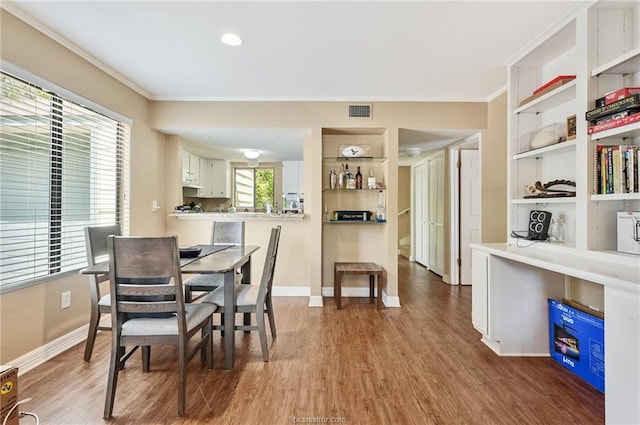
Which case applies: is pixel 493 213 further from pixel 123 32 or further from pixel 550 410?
pixel 123 32

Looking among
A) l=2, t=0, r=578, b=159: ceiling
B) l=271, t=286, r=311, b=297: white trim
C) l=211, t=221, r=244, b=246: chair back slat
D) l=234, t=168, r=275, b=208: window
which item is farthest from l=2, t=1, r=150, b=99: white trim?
l=234, t=168, r=275, b=208: window

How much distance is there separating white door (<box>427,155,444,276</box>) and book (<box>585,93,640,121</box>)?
117 inches

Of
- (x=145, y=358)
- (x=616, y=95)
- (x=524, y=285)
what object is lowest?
(x=145, y=358)

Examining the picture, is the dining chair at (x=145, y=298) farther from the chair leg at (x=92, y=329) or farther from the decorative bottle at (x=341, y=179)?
the decorative bottle at (x=341, y=179)

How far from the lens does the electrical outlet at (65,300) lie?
2343 millimetres

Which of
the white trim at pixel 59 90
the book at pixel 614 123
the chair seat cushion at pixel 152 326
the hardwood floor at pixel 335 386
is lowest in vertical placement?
the hardwood floor at pixel 335 386

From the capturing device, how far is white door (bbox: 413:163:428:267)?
565cm

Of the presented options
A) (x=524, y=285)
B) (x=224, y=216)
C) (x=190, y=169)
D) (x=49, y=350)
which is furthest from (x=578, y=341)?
(x=190, y=169)

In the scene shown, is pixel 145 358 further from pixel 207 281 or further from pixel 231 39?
pixel 231 39

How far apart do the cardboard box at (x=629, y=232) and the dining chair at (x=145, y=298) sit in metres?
2.58

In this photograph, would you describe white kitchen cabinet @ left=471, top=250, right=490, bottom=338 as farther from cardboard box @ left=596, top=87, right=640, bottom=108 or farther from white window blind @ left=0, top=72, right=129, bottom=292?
white window blind @ left=0, top=72, right=129, bottom=292

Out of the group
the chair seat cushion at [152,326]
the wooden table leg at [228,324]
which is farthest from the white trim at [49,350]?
the wooden table leg at [228,324]

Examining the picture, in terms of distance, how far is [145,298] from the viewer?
1601 millimetres

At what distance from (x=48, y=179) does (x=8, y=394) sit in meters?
1.57
